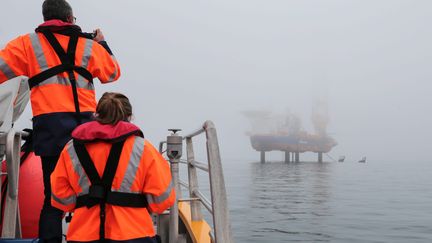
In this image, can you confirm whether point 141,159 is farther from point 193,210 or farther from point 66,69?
point 193,210

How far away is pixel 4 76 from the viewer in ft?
9.22

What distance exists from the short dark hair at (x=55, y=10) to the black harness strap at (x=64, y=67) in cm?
14

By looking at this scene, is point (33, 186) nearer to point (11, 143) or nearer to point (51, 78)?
point (11, 143)

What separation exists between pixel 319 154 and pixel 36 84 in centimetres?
16887

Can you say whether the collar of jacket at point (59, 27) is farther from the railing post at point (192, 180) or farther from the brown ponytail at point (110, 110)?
the railing post at point (192, 180)

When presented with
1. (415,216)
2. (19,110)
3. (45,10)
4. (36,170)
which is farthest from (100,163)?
(415,216)

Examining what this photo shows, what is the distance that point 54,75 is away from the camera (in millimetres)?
2875

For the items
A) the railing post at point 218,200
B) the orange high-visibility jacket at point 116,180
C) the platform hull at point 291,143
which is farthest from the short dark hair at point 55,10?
the platform hull at point 291,143

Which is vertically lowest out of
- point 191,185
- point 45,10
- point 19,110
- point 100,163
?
point 191,185

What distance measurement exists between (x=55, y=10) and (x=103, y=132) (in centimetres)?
120

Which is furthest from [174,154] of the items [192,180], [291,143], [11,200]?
[291,143]

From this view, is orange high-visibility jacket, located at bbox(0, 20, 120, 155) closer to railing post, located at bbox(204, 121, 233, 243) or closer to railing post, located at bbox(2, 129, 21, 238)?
railing post, located at bbox(2, 129, 21, 238)

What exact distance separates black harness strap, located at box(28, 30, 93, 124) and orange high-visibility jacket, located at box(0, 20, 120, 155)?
2cm

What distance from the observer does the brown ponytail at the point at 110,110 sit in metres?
2.31
